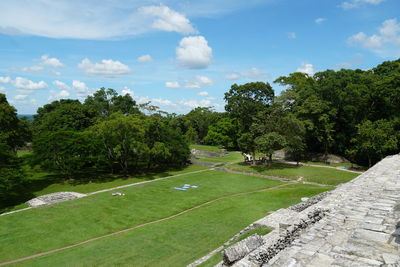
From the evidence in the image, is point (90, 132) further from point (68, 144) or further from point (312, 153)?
point (312, 153)

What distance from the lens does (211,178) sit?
1231 inches

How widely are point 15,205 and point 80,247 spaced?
12144 mm

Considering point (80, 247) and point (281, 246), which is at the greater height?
point (281, 246)

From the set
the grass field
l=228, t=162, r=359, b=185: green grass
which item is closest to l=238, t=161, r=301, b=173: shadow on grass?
l=228, t=162, r=359, b=185: green grass

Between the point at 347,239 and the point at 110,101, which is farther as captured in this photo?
the point at 110,101

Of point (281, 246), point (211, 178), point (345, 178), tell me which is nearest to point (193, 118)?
point (211, 178)

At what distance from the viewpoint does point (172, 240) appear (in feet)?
48.8

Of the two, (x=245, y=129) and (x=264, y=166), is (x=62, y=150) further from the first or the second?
(x=245, y=129)

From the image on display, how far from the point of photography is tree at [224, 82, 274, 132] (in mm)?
45344

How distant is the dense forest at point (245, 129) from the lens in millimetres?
28344

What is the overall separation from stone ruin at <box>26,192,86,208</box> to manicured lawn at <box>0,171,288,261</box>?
140cm

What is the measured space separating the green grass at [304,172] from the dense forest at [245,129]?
264cm

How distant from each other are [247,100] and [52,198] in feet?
114

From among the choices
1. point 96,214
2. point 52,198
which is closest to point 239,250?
point 96,214
